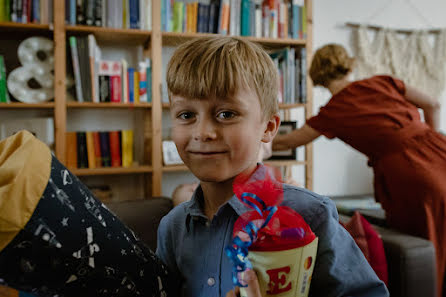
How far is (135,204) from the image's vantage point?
5.99 ft

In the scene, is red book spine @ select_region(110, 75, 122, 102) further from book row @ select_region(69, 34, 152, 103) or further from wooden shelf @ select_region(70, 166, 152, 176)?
wooden shelf @ select_region(70, 166, 152, 176)

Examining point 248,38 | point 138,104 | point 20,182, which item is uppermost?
point 248,38

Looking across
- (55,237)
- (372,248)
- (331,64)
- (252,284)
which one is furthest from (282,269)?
(331,64)

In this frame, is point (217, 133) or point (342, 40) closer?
point (217, 133)

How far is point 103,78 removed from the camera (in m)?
2.28

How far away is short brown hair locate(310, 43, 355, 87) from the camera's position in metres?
1.92

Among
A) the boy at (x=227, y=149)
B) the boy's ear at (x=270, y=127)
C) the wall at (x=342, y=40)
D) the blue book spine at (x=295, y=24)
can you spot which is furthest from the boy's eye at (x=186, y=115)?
the wall at (x=342, y=40)

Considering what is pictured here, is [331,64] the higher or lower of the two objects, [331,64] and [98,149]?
the higher

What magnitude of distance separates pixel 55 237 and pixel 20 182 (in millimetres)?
92

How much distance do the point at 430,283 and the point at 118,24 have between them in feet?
6.99

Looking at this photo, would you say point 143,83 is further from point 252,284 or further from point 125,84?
point 252,284

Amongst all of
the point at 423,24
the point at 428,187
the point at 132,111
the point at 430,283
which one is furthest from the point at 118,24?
the point at 423,24

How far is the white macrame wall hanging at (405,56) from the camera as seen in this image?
3342 mm

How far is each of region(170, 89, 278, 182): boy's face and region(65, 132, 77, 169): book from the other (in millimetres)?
1805
